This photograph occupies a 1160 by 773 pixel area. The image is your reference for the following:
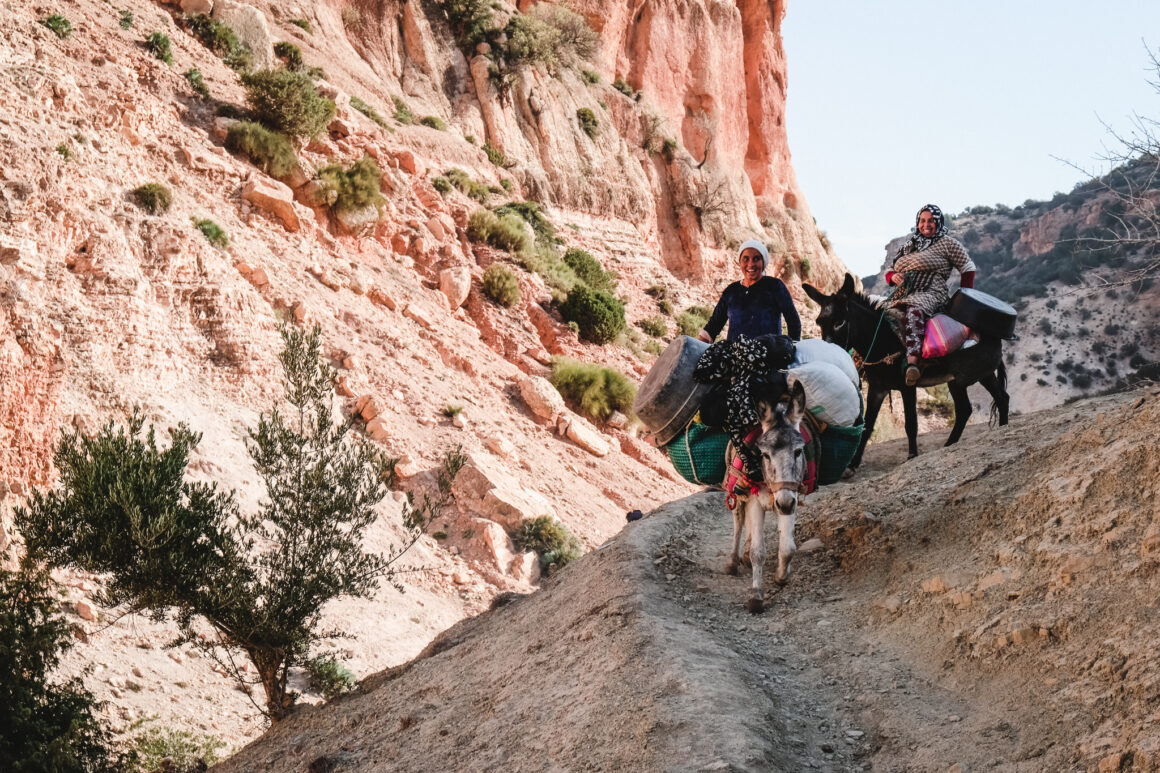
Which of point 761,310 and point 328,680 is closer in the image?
point 761,310

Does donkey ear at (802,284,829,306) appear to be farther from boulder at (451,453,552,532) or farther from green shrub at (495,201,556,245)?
green shrub at (495,201,556,245)

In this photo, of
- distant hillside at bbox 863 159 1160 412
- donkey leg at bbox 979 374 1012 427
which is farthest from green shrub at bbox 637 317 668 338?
distant hillside at bbox 863 159 1160 412

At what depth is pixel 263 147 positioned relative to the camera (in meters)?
20.4

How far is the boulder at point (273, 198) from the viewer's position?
63.3 ft

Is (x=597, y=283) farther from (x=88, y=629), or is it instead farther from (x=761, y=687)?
(x=761, y=687)

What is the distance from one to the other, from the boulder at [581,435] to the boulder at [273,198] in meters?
7.66

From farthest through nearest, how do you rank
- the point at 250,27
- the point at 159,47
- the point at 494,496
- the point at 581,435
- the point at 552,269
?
1. the point at 552,269
2. the point at 250,27
3. the point at 159,47
4. the point at 581,435
5. the point at 494,496

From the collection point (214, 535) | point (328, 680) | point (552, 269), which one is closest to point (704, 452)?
point (214, 535)

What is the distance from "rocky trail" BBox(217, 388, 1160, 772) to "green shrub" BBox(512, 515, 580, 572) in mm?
6346

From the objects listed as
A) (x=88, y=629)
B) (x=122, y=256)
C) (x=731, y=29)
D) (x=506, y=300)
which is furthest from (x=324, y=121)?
(x=731, y=29)

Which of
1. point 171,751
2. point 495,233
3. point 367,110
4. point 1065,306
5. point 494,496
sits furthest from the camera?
point 1065,306

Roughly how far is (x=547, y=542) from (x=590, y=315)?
10391mm

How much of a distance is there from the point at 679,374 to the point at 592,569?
A: 2.71m

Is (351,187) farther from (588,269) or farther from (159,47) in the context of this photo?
(588,269)
